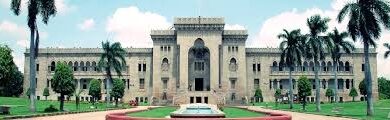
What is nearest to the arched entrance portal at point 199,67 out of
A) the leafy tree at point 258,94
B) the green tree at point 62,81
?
the leafy tree at point 258,94

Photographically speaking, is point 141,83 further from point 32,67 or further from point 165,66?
point 32,67

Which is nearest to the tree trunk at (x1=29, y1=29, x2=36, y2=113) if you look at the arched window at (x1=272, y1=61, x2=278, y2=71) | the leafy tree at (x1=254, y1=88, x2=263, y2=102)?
the leafy tree at (x1=254, y1=88, x2=263, y2=102)

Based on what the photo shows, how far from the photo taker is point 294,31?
69375 millimetres

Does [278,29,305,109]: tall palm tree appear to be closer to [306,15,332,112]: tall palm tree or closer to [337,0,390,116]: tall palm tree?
[306,15,332,112]: tall palm tree

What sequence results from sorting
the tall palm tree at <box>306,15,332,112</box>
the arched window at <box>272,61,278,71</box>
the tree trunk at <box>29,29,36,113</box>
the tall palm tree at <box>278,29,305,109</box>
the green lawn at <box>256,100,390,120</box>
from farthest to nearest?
the arched window at <box>272,61,278,71</box> → the tall palm tree at <box>278,29,305,109</box> → the tall palm tree at <box>306,15,332,112</box> → the tree trunk at <box>29,29,36,113</box> → the green lawn at <box>256,100,390,120</box>

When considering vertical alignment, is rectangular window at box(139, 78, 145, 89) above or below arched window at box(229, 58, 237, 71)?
below

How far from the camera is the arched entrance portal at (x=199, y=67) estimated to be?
9550 cm

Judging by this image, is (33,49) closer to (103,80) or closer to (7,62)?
(7,62)

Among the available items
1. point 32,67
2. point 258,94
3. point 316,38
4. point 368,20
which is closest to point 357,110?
point 316,38

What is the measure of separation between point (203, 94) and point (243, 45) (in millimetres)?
13258

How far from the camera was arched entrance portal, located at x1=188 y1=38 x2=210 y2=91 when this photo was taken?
95500 millimetres

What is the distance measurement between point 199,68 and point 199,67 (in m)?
0.19

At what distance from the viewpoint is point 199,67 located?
96.6m

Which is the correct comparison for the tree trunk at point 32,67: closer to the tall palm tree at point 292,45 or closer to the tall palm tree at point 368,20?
the tall palm tree at point 368,20
